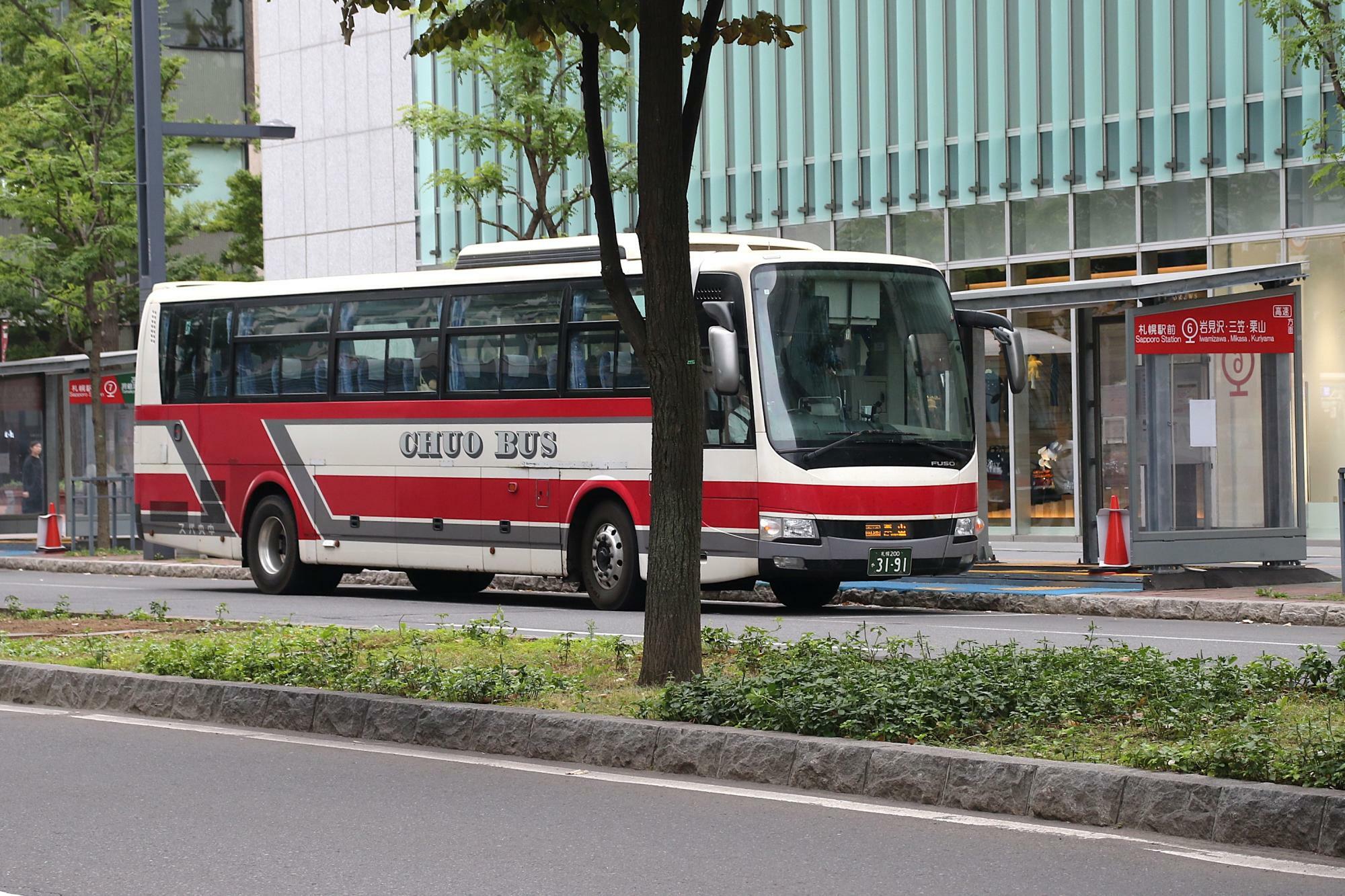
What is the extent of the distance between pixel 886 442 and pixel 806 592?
2.15 meters

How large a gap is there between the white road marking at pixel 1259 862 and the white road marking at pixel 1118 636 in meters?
6.37

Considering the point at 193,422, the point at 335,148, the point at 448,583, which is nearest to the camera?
the point at 193,422

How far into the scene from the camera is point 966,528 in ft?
60.9

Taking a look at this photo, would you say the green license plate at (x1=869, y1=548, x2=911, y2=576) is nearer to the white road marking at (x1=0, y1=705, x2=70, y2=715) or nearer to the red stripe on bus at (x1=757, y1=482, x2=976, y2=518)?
the red stripe on bus at (x1=757, y1=482, x2=976, y2=518)

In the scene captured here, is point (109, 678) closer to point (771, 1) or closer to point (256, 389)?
point (256, 389)

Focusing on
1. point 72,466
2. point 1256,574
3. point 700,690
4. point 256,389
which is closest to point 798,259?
point 1256,574

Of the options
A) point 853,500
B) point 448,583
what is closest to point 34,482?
point 448,583

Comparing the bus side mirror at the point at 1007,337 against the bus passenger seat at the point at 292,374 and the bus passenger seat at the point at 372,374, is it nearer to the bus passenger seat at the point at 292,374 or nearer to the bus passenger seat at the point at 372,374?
the bus passenger seat at the point at 372,374

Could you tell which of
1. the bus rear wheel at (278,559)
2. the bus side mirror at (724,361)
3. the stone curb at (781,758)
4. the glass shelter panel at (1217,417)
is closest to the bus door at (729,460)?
the bus side mirror at (724,361)

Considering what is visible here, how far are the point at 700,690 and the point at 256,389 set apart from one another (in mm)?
14559

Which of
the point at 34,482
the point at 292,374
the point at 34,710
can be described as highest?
the point at 292,374

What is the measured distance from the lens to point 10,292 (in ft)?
121

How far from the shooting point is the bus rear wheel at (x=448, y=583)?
22.5 meters

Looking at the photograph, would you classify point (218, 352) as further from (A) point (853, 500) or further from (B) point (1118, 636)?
(B) point (1118, 636)
